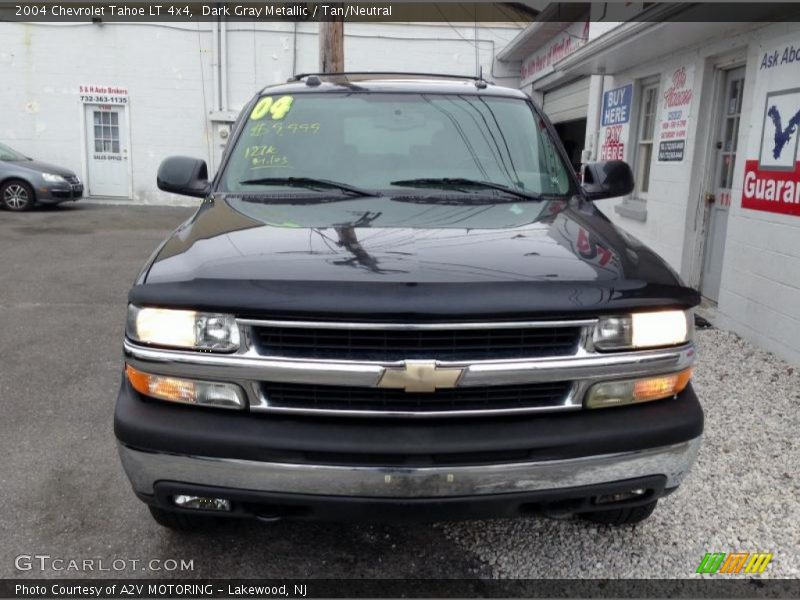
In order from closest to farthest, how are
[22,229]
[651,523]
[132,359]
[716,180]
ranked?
[132,359], [651,523], [716,180], [22,229]

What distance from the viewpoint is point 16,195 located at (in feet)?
49.0

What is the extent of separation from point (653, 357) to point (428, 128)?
1.80 metres

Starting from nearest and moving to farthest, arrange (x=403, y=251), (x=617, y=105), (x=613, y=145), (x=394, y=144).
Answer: (x=403, y=251)
(x=394, y=144)
(x=617, y=105)
(x=613, y=145)

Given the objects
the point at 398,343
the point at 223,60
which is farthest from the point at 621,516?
the point at 223,60

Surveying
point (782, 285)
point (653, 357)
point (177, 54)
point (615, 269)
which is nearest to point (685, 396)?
point (653, 357)

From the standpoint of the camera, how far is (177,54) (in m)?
17.3

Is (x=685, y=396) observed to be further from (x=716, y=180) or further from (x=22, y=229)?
(x=22, y=229)

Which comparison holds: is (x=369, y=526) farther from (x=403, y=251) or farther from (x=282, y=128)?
(x=282, y=128)

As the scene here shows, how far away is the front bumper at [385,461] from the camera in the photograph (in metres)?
2.09

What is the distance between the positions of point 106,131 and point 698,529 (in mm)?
18222

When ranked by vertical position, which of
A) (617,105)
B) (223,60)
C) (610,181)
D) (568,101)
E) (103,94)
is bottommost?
(610,181)

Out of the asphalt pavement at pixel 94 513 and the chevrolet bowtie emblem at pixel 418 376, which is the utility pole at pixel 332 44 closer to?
the asphalt pavement at pixel 94 513

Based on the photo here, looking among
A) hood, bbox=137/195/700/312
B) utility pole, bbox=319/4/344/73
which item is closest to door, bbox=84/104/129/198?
utility pole, bbox=319/4/344/73

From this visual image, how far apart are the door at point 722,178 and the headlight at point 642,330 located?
4714mm
